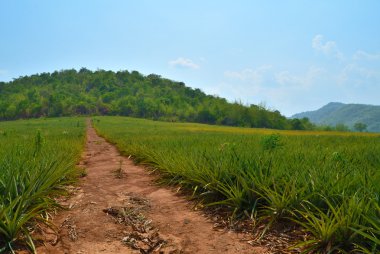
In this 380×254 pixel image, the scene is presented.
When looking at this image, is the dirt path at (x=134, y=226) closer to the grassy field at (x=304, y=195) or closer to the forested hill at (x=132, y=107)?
the grassy field at (x=304, y=195)

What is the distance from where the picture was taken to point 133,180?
7.54 metres

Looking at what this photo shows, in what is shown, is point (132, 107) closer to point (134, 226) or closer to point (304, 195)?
point (134, 226)

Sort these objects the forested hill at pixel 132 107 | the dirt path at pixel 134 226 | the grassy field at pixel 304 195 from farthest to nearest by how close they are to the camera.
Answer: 1. the forested hill at pixel 132 107
2. the dirt path at pixel 134 226
3. the grassy field at pixel 304 195

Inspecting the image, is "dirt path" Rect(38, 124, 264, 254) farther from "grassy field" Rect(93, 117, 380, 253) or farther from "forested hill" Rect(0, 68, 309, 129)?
"forested hill" Rect(0, 68, 309, 129)

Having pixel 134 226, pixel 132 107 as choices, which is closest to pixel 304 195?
pixel 134 226

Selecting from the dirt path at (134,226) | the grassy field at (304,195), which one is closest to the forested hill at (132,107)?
the grassy field at (304,195)

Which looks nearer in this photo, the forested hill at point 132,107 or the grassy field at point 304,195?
the grassy field at point 304,195

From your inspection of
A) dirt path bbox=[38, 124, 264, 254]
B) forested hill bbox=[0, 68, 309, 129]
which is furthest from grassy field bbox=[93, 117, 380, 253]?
forested hill bbox=[0, 68, 309, 129]

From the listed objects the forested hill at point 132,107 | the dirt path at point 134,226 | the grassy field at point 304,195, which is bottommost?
the dirt path at point 134,226

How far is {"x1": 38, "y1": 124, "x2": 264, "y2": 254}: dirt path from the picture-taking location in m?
Answer: 3.54

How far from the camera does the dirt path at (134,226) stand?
354cm

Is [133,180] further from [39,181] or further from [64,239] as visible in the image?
[64,239]

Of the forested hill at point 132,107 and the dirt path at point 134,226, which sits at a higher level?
the forested hill at point 132,107

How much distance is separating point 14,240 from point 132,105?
417 feet
